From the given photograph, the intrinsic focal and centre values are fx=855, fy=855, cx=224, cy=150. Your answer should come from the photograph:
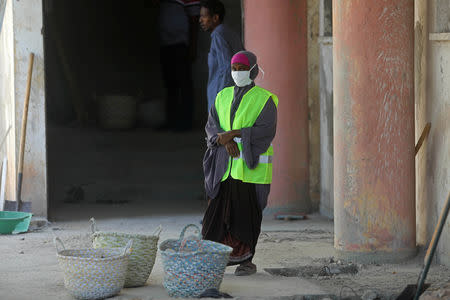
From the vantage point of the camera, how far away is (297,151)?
362 inches

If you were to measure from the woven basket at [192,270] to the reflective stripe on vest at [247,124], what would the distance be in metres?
0.83

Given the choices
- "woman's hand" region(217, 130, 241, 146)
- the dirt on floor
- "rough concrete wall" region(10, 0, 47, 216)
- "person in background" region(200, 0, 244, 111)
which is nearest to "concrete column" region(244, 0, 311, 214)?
the dirt on floor

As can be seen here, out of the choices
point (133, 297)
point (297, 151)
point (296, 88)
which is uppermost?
point (296, 88)

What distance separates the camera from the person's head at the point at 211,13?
807 centimetres

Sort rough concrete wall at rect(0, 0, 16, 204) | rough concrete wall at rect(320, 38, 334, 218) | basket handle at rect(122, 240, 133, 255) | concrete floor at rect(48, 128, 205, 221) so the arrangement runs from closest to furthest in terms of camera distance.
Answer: basket handle at rect(122, 240, 133, 255) → rough concrete wall at rect(0, 0, 16, 204) → rough concrete wall at rect(320, 38, 334, 218) → concrete floor at rect(48, 128, 205, 221)

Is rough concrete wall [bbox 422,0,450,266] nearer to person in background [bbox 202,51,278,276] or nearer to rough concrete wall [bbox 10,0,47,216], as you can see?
person in background [bbox 202,51,278,276]

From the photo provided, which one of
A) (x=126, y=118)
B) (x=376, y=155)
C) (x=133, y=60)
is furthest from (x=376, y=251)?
(x=133, y=60)

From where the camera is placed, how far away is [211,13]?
8.10 m

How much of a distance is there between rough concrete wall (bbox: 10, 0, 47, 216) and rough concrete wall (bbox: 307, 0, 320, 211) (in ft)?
9.23

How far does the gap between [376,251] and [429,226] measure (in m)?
0.49

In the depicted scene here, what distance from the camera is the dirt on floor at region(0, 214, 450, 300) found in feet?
18.9

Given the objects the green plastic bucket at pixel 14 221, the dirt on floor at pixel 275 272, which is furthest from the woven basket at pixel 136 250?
the green plastic bucket at pixel 14 221

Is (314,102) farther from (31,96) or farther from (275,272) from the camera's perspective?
(275,272)

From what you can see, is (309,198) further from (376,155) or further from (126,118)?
(126,118)
